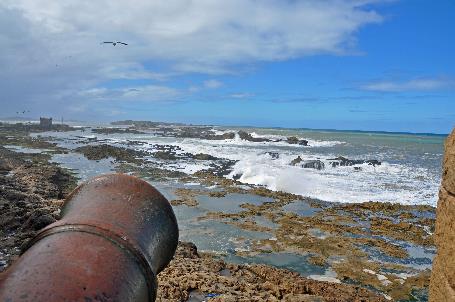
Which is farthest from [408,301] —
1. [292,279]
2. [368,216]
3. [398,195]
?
[398,195]

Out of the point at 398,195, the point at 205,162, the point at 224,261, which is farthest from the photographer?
the point at 205,162

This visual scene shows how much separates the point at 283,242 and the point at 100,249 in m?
9.76

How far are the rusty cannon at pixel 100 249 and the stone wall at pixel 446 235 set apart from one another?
2454 millimetres

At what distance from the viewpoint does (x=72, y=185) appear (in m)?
18.8

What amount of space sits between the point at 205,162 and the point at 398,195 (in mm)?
14869

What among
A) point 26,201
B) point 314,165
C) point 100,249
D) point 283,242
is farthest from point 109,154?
point 100,249

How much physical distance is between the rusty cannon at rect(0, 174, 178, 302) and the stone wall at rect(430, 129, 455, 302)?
245 cm

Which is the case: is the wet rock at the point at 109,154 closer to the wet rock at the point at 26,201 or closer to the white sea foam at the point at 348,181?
the white sea foam at the point at 348,181

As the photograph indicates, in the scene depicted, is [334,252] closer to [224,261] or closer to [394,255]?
[394,255]

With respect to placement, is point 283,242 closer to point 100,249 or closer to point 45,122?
point 100,249

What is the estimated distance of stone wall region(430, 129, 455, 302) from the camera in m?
3.67

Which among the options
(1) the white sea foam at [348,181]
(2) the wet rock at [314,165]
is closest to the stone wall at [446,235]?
(1) the white sea foam at [348,181]

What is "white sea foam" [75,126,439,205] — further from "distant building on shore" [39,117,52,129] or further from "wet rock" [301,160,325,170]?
"distant building on shore" [39,117,52,129]

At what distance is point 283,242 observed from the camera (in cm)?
1177
